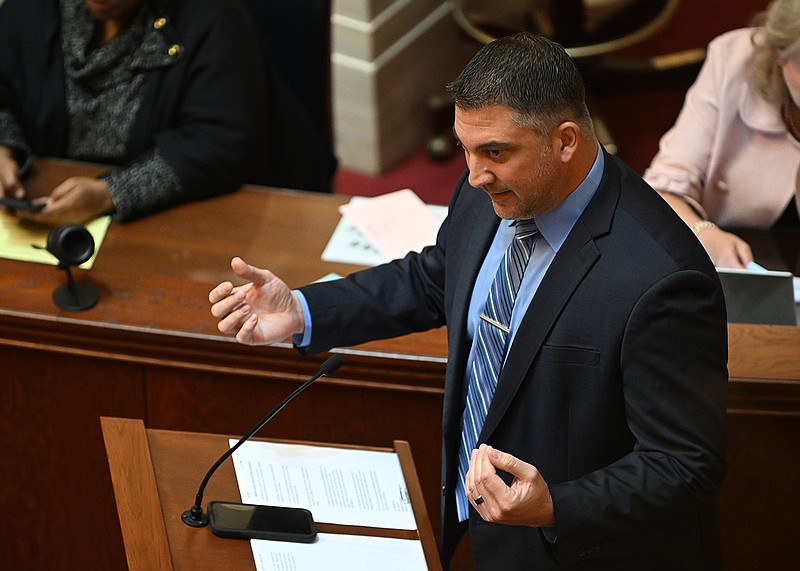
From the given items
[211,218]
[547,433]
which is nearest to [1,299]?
[211,218]

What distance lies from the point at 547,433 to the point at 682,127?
1325 mm

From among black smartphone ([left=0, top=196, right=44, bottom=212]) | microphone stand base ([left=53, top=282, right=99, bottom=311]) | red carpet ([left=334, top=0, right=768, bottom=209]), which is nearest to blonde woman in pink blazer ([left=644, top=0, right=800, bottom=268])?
microphone stand base ([left=53, top=282, right=99, bottom=311])

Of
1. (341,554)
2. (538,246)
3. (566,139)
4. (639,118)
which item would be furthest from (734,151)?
(639,118)

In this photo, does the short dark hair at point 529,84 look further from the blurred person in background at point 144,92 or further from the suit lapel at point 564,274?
the blurred person in background at point 144,92

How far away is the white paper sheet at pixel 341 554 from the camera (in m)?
1.70

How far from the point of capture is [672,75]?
16.0ft

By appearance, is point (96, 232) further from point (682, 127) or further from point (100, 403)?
point (682, 127)

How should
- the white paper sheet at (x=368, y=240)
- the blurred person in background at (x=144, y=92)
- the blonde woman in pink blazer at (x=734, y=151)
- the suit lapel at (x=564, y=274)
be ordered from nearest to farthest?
1. the suit lapel at (x=564, y=274)
2. the blonde woman in pink blazer at (x=734, y=151)
3. the white paper sheet at (x=368, y=240)
4. the blurred person in background at (x=144, y=92)

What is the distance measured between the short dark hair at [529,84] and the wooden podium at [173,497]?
674 millimetres

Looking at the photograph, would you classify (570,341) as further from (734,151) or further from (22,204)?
(22,204)

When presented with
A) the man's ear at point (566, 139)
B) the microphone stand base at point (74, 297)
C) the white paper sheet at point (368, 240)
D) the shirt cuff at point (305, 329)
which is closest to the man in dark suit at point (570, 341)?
the man's ear at point (566, 139)

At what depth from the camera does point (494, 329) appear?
1791 mm

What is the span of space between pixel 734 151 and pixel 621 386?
50.9 inches

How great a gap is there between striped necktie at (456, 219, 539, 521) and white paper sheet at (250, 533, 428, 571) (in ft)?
0.77
